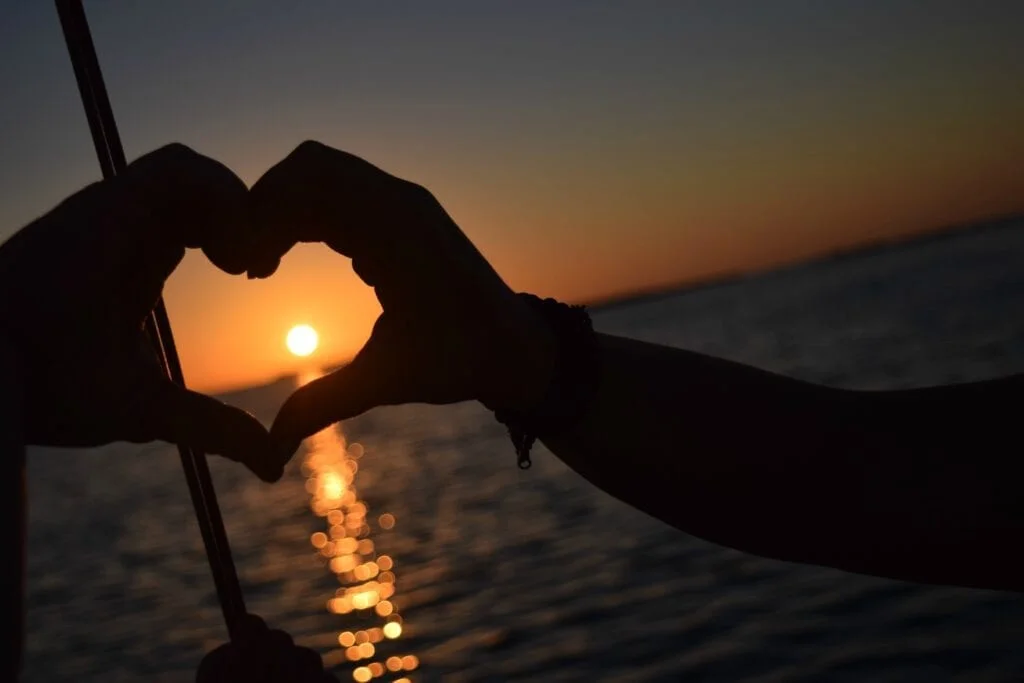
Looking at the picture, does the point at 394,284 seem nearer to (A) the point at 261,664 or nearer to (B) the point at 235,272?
(B) the point at 235,272

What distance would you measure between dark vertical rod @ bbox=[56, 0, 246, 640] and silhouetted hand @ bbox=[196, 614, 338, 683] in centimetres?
14

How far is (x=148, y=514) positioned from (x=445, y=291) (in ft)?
76.7

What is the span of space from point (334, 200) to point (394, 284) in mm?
151

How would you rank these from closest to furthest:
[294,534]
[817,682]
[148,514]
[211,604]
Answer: [817,682]
[211,604]
[294,534]
[148,514]

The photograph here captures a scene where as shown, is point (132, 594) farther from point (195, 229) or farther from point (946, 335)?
point (946, 335)

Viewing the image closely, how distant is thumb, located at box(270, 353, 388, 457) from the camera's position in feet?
4.60

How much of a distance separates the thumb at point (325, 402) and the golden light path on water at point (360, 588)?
683 centimetres

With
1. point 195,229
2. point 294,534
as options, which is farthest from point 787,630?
point 294,534

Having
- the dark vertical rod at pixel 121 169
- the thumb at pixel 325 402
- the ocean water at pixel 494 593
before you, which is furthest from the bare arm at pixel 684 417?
the ocean water at pixel 494 593

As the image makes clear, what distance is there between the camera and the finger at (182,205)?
4.26 ft

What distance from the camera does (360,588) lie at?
11594 mm

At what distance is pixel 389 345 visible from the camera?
145 cm

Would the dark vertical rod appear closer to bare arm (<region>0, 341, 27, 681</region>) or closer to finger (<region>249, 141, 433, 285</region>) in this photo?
finger (<region>249, 141, 433, 285</region>)

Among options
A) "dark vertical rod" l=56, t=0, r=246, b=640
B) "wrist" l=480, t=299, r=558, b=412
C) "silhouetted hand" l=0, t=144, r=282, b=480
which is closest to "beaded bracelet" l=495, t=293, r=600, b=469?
"wrist" l=480, t=299, r=558, b=412
